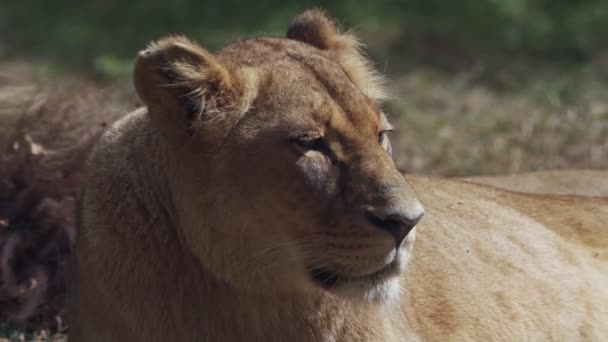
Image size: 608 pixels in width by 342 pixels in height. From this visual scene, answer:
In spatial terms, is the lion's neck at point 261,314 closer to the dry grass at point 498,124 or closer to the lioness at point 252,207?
the lioness at point 252,207

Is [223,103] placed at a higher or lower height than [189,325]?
higher

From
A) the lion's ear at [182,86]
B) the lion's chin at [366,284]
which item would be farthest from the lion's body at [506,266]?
the lion's ear at [182,86]

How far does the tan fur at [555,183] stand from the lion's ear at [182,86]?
217 centimetres

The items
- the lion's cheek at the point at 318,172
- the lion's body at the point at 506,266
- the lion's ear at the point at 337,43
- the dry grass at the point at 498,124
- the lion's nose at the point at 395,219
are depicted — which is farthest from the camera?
the dry grass at the point at 498,124

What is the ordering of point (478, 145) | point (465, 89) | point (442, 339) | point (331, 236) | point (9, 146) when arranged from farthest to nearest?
point (465, 89) < point (478, 145) < point (9, 146) < point (442, 339) < point (331, 236)

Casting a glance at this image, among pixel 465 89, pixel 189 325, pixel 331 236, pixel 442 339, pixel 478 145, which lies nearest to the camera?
pixel 331 236

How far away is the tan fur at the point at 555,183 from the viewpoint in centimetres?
519

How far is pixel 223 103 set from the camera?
3.26m

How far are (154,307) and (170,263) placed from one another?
0.44 ft

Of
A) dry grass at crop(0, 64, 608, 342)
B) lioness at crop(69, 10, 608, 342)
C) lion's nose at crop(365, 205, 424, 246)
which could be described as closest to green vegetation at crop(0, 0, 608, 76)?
dry grass at crop(0, 64, 608, 342)

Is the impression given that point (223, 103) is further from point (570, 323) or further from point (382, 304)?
point (570, 323)

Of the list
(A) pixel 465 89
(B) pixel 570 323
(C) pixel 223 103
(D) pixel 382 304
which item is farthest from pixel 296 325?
(A) pixel 465 89

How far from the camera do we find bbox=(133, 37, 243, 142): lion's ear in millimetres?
3168

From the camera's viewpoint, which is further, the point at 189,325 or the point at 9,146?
the point at 9,146
